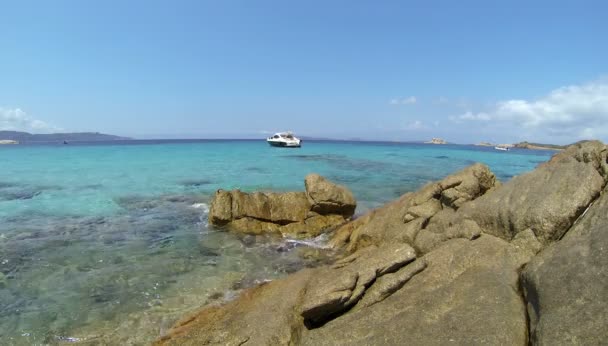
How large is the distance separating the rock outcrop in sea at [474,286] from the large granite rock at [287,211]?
26.0ft

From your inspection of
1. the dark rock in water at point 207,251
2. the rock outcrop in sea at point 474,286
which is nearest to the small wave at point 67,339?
the rock outcrop in sea at point 474,286

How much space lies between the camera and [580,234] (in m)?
7.65

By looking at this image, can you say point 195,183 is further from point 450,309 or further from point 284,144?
point 284,144

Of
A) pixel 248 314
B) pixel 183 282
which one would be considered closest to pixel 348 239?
pixel 183 282

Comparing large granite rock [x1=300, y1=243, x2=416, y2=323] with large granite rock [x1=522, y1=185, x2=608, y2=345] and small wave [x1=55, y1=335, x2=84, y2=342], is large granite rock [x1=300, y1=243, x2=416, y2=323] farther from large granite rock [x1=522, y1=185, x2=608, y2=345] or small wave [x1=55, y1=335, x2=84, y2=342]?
small wave [x1=55, y1=335, x2=84, y2=342]

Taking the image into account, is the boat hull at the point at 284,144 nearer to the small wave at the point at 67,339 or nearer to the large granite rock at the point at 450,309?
the small wave at the point at 67,339

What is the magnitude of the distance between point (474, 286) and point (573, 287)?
171 centimetres

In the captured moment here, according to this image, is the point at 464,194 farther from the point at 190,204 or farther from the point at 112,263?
the point at 190,204

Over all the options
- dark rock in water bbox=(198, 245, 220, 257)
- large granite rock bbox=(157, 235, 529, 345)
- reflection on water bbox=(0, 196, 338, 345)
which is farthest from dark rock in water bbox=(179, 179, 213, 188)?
large granite rock bbox=(157, 235, 529, 345)

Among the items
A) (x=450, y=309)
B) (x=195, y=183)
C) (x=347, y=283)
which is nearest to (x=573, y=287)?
(x=450, y=309)

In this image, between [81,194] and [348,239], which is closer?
[348,239]

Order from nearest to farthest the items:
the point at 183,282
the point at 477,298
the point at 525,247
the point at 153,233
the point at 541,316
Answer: the point at 541,316
the point at 477,298
the point at 525,247
the point at 183,282
the point at 153,233

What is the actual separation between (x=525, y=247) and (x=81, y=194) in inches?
1242

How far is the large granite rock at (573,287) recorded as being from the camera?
5.64 metres
